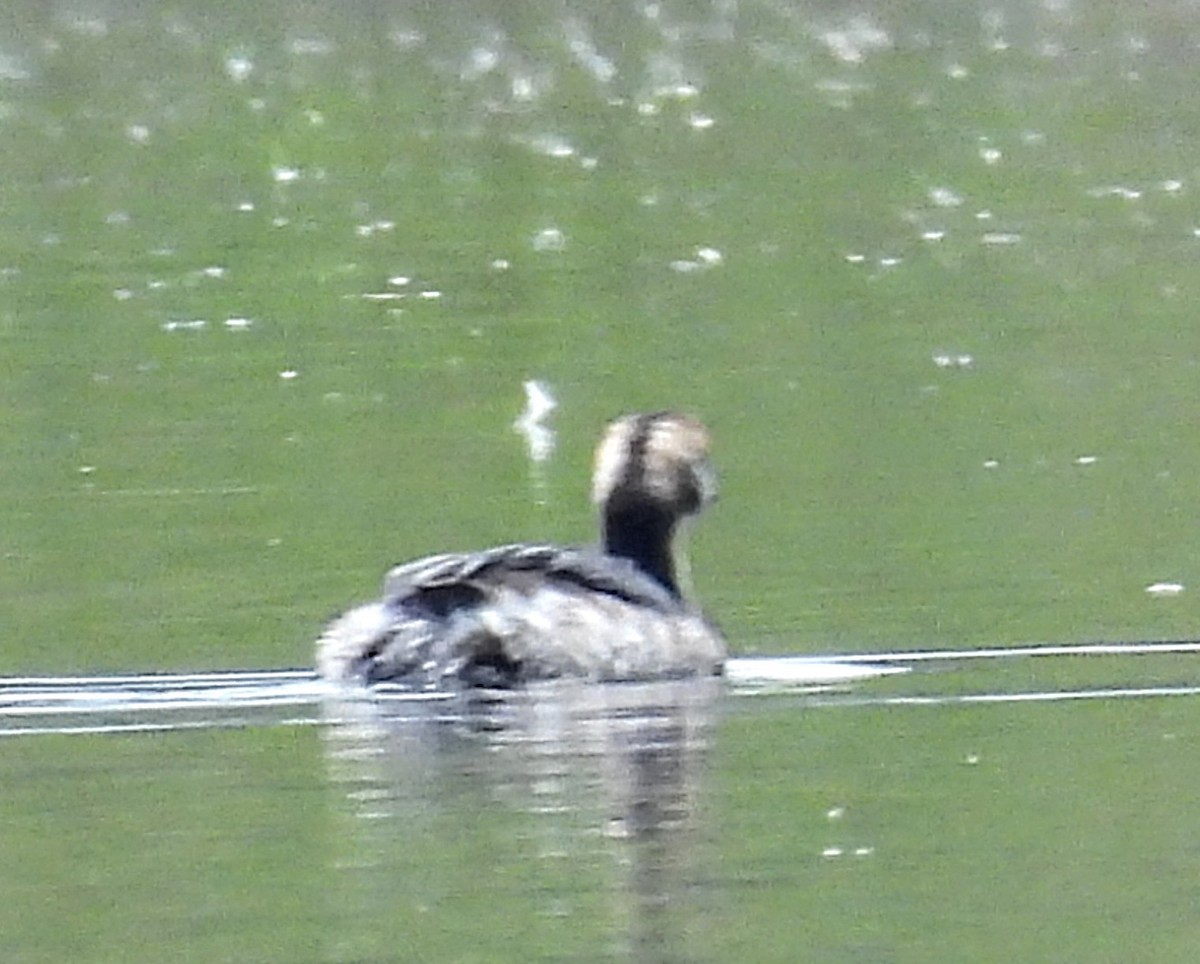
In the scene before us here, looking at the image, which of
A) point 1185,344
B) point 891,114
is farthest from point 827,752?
point 891,114

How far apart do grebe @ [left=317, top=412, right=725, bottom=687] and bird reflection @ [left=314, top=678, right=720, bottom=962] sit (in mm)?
75

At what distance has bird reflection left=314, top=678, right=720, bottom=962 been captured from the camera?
1013 centimetres

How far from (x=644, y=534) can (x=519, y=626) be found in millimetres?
1525

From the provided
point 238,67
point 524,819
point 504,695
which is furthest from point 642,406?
point 238,67

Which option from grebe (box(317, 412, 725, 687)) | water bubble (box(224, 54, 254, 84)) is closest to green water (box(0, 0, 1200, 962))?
water bubble (box(224, 54, 254, 84))

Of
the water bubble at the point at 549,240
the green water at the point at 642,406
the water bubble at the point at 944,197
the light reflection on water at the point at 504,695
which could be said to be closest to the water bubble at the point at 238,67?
the green water at the point at 642,406

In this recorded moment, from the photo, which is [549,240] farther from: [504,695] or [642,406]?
[504,695]

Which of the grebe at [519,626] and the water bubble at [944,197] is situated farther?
the water bubble at [944,197]

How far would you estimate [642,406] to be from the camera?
840 inches

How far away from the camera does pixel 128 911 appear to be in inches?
410

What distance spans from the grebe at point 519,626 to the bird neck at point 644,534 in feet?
1.40

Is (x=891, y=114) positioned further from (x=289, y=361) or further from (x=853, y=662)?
(x=853, y=662)

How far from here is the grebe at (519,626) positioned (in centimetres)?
1350

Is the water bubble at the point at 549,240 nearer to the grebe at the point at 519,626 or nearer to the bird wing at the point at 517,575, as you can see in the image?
the grebe at the point at 519,626
